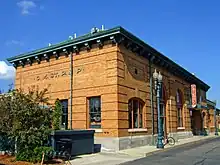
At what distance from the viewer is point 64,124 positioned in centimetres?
2142

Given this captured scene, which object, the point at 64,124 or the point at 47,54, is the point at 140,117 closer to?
the point at 64,124

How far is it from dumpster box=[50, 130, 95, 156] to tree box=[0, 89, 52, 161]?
630 mm

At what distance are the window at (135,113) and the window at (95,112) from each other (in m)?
2.11

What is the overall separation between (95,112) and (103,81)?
6.85 feet

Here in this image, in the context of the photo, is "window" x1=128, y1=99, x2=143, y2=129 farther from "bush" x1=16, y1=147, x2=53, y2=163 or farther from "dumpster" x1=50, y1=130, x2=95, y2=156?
"bush" x1=16, y1=147, x2=53, y2=163

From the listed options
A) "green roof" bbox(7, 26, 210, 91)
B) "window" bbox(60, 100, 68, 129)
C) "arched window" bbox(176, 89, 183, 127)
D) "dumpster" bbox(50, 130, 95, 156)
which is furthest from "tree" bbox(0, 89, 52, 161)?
"arched window" bbox(176, 89, 183, 127)

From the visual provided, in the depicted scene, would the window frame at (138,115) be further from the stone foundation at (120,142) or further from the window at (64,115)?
the window at (64,115)

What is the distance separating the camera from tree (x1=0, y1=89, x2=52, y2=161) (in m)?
13.5

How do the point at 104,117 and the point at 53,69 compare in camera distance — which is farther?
the point at 53,69

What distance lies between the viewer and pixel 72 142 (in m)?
15.5

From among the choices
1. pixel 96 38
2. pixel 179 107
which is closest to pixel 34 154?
pixel 96 38

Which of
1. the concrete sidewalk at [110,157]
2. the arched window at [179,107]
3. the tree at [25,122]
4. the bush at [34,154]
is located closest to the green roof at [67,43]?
the tree at [25,122]

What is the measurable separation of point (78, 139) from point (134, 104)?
6.13m

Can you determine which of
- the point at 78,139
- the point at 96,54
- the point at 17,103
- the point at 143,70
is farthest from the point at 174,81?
the point at 17,103
